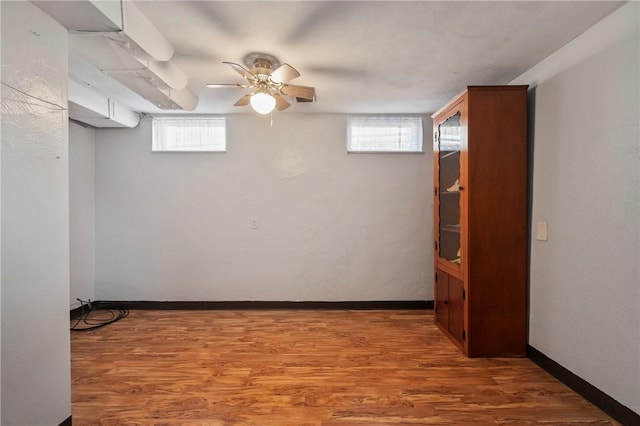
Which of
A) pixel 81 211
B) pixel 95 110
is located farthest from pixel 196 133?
pixel 81 211

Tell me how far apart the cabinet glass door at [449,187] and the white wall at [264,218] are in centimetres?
68

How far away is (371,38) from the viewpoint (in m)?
2.00

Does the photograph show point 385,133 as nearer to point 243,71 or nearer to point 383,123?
point 383,123

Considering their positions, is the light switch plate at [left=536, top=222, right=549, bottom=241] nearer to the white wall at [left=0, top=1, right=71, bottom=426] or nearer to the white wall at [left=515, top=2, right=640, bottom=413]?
the white wall at [left=515, top=2, right=640, bottom=413]

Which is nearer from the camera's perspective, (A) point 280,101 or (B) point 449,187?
(A) point 280,101

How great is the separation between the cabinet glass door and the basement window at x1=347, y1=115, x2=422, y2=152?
2.24ft

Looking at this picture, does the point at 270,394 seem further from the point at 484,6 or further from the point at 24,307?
the point at 484,6

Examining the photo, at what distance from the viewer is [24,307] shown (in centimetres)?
136

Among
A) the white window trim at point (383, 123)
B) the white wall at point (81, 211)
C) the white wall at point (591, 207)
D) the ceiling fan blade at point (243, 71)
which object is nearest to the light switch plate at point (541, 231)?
the white wall at point (591, 207)

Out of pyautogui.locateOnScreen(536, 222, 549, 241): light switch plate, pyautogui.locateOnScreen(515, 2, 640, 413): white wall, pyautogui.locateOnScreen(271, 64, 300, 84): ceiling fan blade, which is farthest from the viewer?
pyautogui.locateOnScreen(536, 222, 549, 241): light switch plate

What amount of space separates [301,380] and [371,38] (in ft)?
7.78

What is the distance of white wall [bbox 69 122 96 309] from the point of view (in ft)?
11.0

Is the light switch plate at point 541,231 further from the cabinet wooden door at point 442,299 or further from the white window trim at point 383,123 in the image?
the white window trim at point 383,123

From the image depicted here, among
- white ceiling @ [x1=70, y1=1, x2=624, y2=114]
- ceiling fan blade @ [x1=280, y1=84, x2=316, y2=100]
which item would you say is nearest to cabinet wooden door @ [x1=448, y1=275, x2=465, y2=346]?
white ceiling @ [x1=70, y1=1, x2=624, y2=114]
